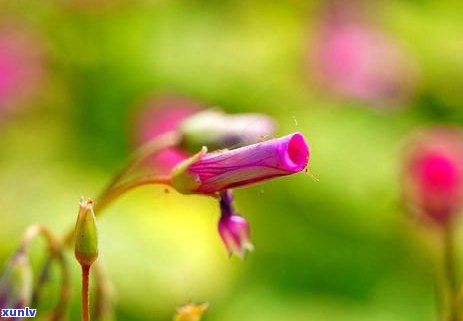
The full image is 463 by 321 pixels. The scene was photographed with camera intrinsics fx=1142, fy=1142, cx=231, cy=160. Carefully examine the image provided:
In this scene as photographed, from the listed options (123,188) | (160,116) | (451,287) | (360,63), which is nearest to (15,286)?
(123,188)

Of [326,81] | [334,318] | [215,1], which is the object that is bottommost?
[334,318]

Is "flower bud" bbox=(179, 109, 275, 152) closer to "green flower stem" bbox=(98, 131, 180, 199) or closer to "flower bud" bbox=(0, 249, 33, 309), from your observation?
"green flower stem" bbox=(98, 131, 180, 199)

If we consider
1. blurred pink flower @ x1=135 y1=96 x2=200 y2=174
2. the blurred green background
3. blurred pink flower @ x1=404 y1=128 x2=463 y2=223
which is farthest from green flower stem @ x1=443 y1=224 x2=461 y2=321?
blurred pink flower @ x1=135 y1=96 x2=200 y2=174

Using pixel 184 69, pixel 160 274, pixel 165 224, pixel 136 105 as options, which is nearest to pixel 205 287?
pixel 160 274

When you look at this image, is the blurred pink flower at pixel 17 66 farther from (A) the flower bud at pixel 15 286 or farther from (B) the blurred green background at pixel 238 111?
(A) the flower bud at pixel 15 286

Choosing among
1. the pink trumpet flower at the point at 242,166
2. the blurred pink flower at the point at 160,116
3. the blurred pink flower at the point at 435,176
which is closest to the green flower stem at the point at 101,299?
the pink trumpet flower at the point at 242,166

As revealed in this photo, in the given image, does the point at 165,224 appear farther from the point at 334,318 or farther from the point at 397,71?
the point at 397,71

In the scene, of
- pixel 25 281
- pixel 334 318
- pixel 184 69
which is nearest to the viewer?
pixel 25 281

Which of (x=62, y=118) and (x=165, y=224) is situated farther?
(x=62, y=118)
